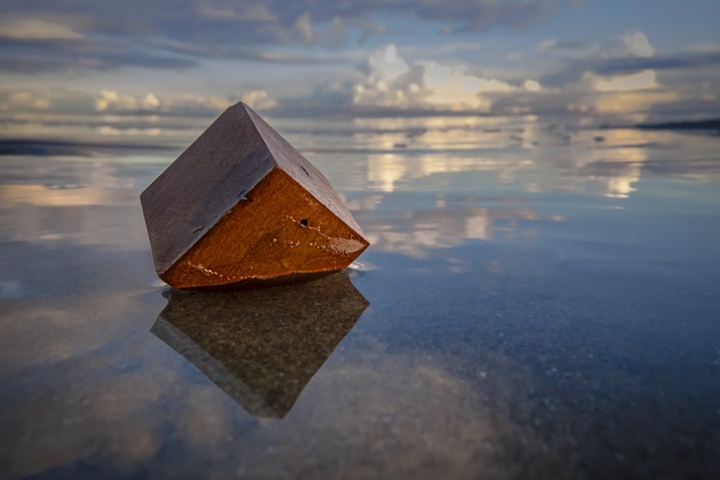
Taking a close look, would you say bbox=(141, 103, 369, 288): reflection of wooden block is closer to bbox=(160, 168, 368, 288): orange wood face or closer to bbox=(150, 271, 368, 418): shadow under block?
bbox=(160, 168, 368, 288): orange wood face

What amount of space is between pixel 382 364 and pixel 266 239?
93 cm

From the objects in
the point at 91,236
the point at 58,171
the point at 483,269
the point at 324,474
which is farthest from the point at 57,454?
the point at 58,171

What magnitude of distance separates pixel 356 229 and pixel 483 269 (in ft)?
2.56

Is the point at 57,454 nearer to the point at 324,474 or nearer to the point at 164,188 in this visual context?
the point at 324,474

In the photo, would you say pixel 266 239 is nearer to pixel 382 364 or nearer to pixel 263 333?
pixel 263 333

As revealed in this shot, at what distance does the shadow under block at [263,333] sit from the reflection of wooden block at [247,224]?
12 centimetres

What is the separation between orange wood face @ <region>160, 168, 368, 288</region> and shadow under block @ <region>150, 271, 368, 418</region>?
0.12 metres

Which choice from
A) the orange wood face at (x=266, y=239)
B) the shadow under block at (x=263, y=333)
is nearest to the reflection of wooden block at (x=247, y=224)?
the orange wood face at (x=266, y=239)

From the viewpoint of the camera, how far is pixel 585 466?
137 cm

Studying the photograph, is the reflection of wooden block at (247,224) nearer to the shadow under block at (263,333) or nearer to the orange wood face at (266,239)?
the orange wood face at (266,239)

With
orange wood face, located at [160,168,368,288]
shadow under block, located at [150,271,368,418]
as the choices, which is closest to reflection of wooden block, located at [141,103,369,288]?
orange wood face, located at [160,168,368,288]

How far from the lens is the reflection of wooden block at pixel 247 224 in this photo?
2426mm

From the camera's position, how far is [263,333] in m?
2.21

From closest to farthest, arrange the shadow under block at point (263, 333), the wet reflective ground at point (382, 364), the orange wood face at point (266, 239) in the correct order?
the wet reflective ground at point (382, 364) < the shadow under block at point (263, 333) < the orange wood face at point (266, 239)
